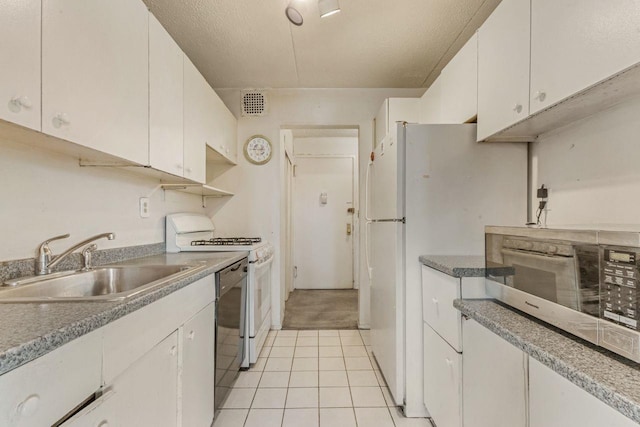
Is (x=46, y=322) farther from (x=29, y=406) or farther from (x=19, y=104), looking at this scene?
(x=19, y=104)

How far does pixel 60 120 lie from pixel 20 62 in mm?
168

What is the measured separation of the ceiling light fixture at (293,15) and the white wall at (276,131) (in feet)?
3.85

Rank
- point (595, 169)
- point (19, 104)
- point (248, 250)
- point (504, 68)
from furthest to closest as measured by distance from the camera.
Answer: point (248, 250) < point (504, 68) < point (595, 169) < point (19, 104)

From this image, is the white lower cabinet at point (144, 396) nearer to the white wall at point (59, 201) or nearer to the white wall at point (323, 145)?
the white wall at point (59, 201)

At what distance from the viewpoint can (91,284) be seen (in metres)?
1.34

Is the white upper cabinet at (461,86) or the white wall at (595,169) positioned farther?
the white upper cabinet at (461,86)

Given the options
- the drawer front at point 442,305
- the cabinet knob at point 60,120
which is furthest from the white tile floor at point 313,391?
the cabinet knob at point 60,120

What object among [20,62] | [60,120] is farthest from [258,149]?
[20,62]

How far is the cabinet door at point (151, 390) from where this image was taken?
810 millimetres

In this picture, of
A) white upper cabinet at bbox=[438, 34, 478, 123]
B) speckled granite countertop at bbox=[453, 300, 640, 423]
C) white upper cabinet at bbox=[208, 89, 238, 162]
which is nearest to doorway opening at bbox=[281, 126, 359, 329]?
white upper cabinet at bbox=[208, 89, 238, 162]

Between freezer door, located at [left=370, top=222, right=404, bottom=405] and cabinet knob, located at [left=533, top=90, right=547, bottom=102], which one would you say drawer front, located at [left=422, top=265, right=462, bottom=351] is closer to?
freezer door, located at [left=370, top=222, right=404, bottom=405]

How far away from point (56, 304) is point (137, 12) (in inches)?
49.5

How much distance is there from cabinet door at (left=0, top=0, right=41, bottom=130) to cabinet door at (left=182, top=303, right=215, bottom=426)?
881mm

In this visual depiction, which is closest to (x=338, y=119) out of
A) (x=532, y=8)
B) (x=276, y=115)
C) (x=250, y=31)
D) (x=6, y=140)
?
(x=276, y=115)
